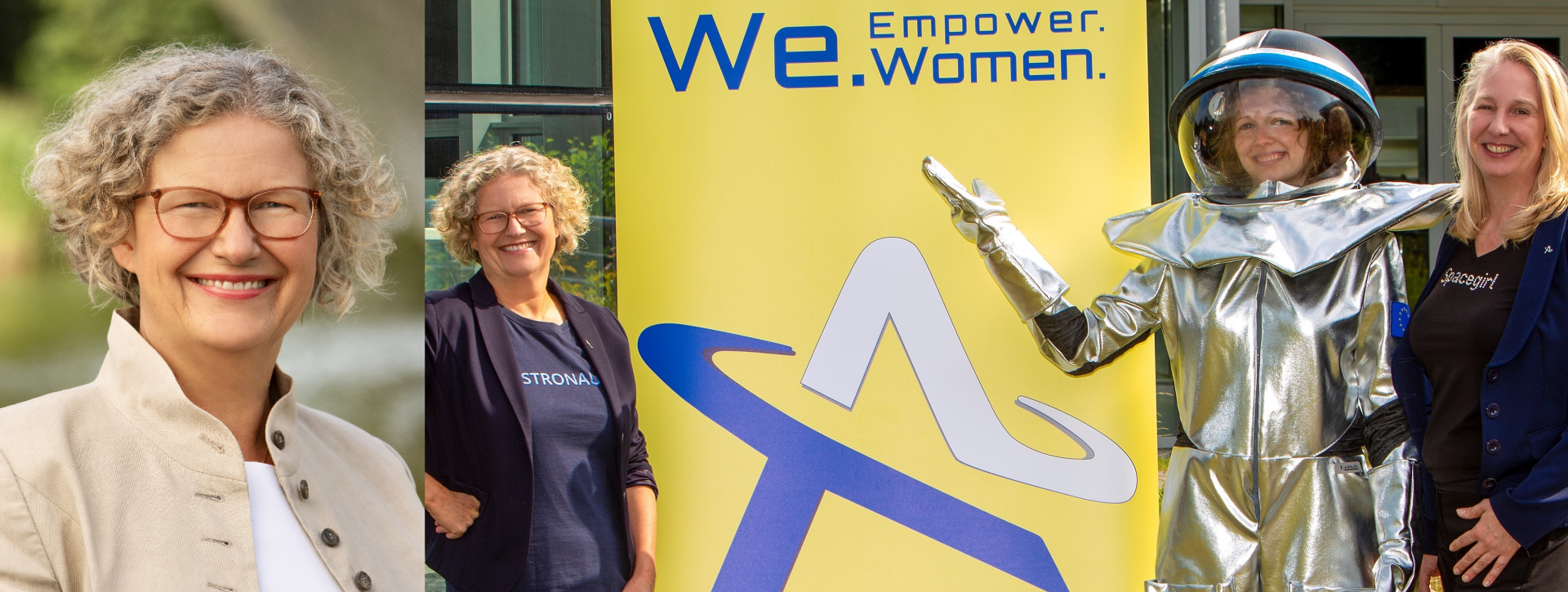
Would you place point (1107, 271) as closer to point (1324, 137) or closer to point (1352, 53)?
point (1324, 137)

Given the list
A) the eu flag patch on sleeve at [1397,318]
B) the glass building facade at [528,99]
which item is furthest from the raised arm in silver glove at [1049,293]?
the glass building facade at [528,99]

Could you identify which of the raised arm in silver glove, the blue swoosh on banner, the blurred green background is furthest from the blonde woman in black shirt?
the blurred green background

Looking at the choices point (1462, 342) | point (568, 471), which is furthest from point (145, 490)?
point (1462, 342)

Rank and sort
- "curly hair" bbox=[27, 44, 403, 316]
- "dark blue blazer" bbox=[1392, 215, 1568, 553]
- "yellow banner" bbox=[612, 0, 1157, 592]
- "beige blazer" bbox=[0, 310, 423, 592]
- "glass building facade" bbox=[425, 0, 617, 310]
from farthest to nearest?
1. "yellow banner" bbox=[612, 0, 1157, 592]
2. "glass building facade" bbox=[425, 0, 617, 310]
3. "dark blue blazer" bbox=[1392, 215, 1568, 553]
4. "curly hair" bbox=[27, 44, 403, 316]
5. "beige blazer" bbox=[0, 310, 423, 592]

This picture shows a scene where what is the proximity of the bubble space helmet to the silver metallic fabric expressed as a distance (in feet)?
0.20

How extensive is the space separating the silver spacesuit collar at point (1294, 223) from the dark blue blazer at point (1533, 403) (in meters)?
0.25

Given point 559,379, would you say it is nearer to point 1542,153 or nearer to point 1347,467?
point 1347,467

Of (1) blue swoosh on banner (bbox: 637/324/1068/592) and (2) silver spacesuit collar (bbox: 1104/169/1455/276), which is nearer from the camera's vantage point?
(2) silver spacesuit collar (bbox: 1104/169/1455/276)

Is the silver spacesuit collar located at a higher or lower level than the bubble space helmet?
lower

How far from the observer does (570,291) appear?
2793 mm

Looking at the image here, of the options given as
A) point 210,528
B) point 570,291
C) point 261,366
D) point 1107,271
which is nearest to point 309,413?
point 261,366

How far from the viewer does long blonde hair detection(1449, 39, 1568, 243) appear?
227 centimetres

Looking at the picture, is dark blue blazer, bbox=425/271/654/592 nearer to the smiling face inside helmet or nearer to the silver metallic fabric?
the silver metallic fabric

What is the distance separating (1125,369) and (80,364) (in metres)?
2.23
